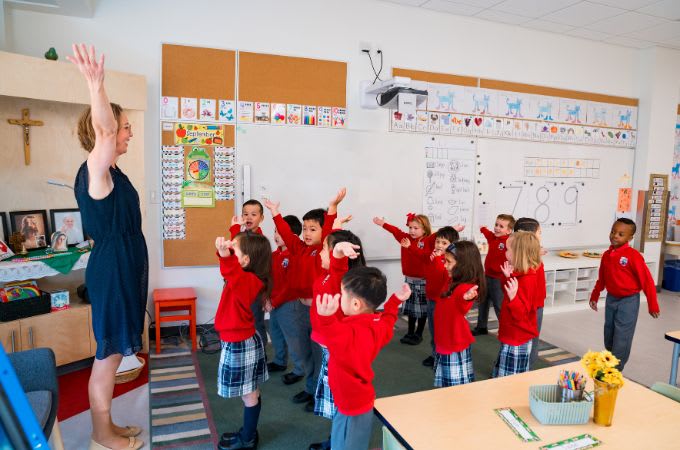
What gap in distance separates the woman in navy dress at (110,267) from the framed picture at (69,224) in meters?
1.60

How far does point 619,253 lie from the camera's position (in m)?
3.31

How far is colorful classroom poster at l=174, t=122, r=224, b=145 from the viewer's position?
386cm

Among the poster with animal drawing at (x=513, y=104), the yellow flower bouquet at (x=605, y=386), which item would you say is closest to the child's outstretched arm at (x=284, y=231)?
the yellow flower bouquet at (x=605, y=386)

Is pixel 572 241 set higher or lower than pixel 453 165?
lower

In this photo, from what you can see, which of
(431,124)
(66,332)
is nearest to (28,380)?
(66,332)

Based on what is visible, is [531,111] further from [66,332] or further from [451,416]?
[66,332]

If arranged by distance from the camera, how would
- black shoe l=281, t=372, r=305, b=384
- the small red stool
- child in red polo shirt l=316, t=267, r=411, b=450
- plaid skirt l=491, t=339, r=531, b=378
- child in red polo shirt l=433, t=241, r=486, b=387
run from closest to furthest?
1. child in red polo shirt l=316, t=267, r=411, b=450
2. child in red polo shirt l=433, t=241, r=486, b=387
3. plaid skirt l=491, t=339, r=531, b=378
4. black shoe l=281, t=372, r=305, b=384
5. the small red stool

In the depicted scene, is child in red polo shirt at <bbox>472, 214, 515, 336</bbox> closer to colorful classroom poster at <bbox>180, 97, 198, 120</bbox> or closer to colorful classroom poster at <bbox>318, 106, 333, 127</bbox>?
colorful classroom poster at <bbox>318, 106, 333, 127</bbox>

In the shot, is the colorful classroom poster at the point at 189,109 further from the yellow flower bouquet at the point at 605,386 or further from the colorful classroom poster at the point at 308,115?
the yellow flower bouquet at the point at 605,386

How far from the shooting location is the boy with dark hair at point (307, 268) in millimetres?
2826

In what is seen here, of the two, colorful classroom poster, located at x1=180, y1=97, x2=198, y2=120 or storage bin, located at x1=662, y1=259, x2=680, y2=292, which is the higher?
colorful classroom poster, located at x1=180, y1=97, x2=198, y2=120

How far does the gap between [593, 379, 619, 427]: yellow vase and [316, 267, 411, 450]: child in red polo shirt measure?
68cm

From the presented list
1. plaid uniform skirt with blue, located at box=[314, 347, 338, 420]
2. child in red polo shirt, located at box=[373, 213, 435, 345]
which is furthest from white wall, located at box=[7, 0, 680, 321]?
plaid uniform skirt with blue, located at box=[314, 347, 338, 420]

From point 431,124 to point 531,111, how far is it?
132 cm
